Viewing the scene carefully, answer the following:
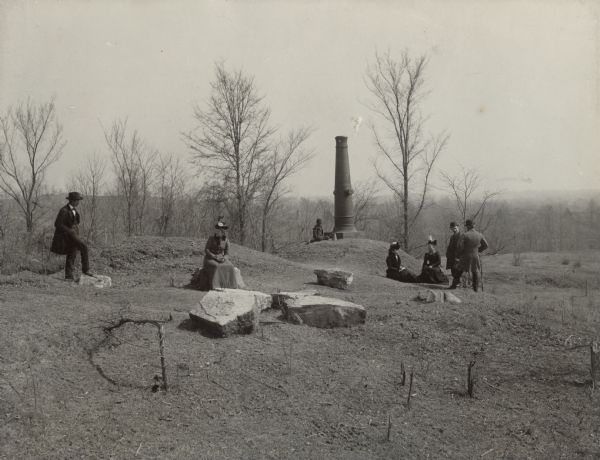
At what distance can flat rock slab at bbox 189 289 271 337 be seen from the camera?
20.4 feet

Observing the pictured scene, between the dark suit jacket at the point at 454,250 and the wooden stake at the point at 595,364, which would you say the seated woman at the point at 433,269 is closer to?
the dark suit jacket at the point at 454,250

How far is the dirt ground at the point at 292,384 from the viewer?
4.22m

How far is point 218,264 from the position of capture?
9391 mm

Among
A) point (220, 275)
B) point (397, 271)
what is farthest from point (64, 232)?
point (397, 271)

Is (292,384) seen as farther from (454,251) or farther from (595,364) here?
(454,251)

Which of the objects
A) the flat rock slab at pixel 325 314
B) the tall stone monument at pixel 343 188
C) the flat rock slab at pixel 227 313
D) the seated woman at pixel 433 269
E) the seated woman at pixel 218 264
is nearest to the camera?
the flat rock slab at pixel 227 313

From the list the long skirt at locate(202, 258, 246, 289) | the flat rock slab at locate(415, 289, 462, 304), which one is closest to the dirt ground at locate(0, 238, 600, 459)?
the flat rock slab at locate(415, 289, 462, 304)

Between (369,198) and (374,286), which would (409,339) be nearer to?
(374,286)

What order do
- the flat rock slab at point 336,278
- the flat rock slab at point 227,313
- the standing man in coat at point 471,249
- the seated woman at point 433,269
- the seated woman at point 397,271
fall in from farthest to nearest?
the seated woman at point 397,271
the seated woman at point 433,269
the flat rock slab at point 336,278
the standing man in coat at point 471,249
the flat rock slab at point 227,313

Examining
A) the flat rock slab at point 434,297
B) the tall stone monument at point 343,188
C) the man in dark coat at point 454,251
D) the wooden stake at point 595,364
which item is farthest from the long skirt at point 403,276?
the tall stone monument at point 343,188

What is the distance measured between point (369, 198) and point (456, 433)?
2551 centimetres

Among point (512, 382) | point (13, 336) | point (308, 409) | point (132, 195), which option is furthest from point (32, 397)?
point (132, 195)

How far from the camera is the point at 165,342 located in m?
5.86

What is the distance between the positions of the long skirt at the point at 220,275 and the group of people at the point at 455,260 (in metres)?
4.60
